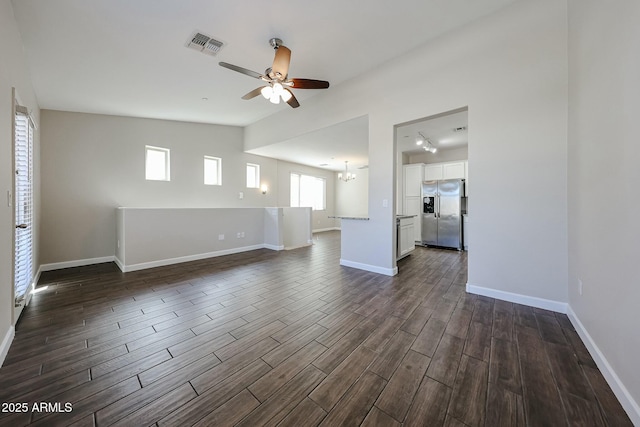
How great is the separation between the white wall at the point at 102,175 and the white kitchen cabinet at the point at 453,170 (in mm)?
6091

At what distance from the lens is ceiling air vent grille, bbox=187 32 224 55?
2.73 meters

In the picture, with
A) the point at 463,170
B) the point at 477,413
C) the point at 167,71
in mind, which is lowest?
the point at 477,413

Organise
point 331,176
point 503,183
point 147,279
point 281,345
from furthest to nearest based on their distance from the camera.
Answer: point 331,176 < point 147,279 < point 503,183 < point 281,345

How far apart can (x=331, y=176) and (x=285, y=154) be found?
3786 mm

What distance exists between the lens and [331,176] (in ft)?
33.3

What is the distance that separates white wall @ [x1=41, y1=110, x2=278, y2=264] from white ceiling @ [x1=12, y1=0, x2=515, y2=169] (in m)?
0.58

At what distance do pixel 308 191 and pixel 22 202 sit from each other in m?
7.25

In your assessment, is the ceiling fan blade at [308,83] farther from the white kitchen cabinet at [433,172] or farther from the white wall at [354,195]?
the white wall at [354,195]

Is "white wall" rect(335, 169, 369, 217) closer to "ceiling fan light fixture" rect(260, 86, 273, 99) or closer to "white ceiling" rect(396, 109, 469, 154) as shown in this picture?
"white ceiling" rect(396, 109, 469, 154)

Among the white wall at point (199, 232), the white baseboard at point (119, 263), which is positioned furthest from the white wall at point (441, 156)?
the white baseboard at point (119, 263)

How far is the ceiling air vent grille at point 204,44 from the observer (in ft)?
8.95

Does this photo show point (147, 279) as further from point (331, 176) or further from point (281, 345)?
point (331, 176)

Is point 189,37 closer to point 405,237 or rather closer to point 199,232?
point 199,232

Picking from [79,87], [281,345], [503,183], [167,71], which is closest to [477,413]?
[281,345]
